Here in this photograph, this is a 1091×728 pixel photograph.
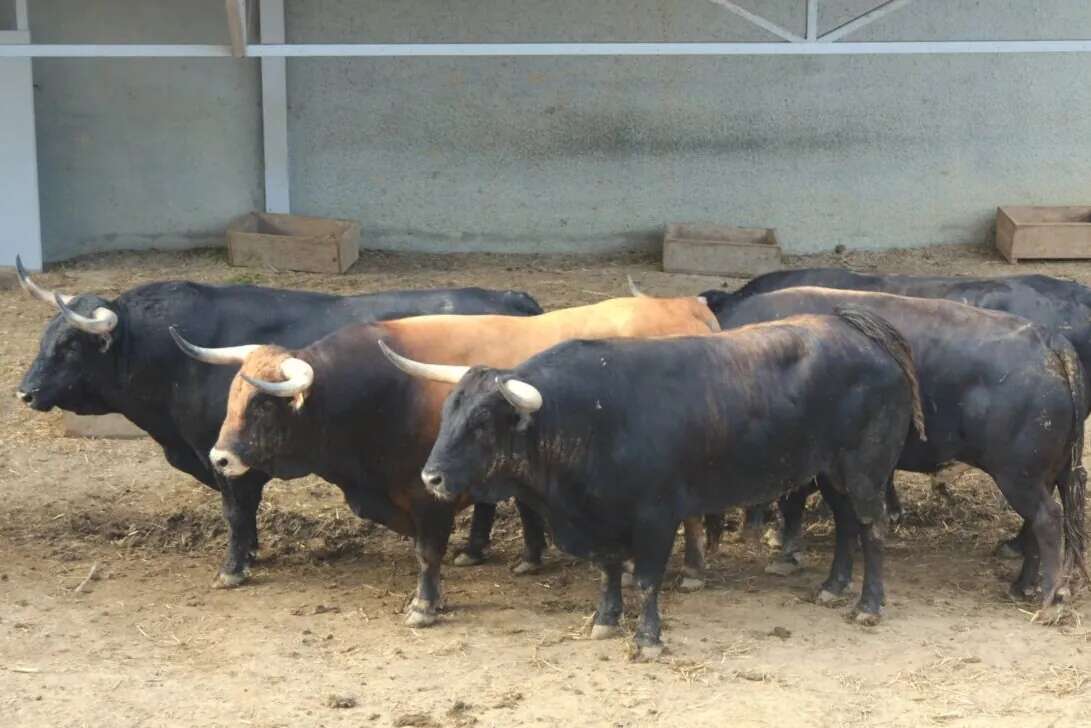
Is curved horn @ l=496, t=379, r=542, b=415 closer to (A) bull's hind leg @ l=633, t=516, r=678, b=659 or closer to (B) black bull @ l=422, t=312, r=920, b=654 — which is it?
(B) black bull @ l=422, t=312, r=920, b=654

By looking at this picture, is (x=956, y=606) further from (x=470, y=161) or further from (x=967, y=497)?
(x=470, y=161)

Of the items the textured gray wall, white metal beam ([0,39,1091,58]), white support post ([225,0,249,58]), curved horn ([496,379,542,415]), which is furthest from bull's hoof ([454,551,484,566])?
the textured gray wall

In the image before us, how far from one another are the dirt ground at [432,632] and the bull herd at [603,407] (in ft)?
0.78

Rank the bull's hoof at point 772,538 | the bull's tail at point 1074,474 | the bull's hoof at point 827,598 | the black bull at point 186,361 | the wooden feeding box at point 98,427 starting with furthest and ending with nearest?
the wooden feeding box at point 98,427 → the bull's hoof at point 772,538 → the black bull at point 186,361 → the bull's hoof at point 827,598 → the bull's tail at point 1074,474

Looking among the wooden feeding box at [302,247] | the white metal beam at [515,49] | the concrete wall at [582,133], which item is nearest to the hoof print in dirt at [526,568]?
the white metal beam at [515,49]

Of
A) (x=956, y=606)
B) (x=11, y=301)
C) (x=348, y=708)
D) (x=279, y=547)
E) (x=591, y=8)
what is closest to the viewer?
(x=348, y=708)

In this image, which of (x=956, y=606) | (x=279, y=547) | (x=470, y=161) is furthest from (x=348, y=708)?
(x=470, y=161)

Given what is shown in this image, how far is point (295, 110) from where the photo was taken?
14562 mm

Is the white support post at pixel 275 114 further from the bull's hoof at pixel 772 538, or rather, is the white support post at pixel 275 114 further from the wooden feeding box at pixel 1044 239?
the bull's hoof at pixel 772 538

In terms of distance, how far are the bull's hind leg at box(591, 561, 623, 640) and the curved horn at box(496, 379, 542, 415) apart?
1.00 meters

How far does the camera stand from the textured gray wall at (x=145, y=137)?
46.6ft

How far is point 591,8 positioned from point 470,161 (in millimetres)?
1736

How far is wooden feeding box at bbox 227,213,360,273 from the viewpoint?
1365 centimetres

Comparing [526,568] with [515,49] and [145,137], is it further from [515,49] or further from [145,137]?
[145,137]
